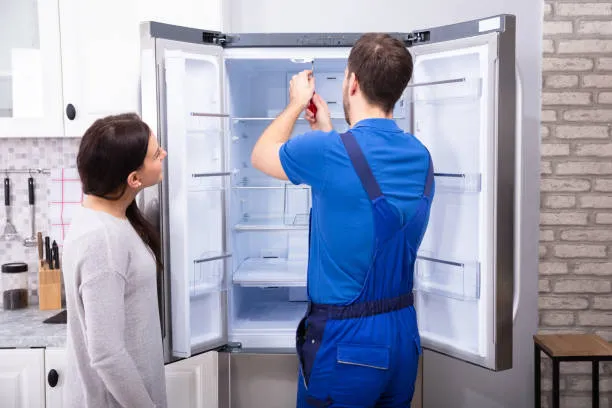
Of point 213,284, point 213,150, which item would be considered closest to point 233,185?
point 213,150

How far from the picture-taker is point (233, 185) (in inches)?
79.0

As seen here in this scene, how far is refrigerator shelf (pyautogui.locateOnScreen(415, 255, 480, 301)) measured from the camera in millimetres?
1725

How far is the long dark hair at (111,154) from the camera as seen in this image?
139 cm

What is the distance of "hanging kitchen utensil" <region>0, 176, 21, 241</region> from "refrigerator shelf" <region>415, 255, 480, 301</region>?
1.58 meters

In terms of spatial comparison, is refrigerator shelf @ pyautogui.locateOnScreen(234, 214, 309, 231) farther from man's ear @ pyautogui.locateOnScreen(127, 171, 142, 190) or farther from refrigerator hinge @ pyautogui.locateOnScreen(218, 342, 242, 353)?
man's ear @ pyautogui.locateOnScreen(127, 171, 142, 190)

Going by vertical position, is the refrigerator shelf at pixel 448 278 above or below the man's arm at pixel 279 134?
below

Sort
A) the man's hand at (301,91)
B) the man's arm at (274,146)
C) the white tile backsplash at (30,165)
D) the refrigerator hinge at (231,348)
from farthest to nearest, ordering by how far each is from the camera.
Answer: the white tile backsplash at (30,165) → the refrigerator hinge at (231,348) → the man's hand at (301,91) → the man's arm at (274,146)

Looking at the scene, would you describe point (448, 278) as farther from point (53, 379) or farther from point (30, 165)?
point (30, 165)

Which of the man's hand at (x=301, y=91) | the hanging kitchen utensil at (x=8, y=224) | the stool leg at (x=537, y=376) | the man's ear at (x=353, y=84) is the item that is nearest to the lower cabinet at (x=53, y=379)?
the hanging kitchen utensil at (x=8, y=224)

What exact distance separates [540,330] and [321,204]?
4.92 ft

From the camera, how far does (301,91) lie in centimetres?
169

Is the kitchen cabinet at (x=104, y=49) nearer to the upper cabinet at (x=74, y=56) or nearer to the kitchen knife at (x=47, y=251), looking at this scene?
the upper cabinet at (x=74, y=56)

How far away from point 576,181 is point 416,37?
1.15 m

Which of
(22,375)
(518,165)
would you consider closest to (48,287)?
(22,375)
